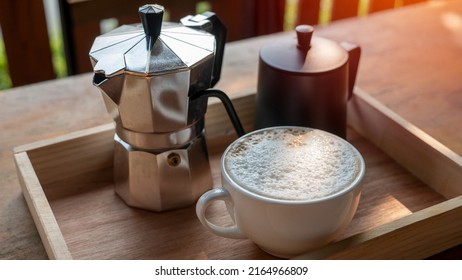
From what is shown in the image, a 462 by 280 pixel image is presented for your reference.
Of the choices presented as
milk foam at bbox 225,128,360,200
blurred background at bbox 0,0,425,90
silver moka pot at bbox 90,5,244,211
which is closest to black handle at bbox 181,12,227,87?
silver moka pot at bbox 90,5,244,211

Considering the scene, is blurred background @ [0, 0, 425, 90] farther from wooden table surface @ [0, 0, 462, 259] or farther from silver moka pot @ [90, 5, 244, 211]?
silver moka pot @ [90, 5, 244, 211]

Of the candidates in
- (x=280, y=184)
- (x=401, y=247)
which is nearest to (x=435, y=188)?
(x=401, y=247)

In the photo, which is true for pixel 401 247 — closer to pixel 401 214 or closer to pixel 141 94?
pixel 401 214

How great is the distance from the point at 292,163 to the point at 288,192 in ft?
0.15

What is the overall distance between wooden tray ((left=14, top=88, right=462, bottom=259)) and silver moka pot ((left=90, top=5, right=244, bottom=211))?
0.03m

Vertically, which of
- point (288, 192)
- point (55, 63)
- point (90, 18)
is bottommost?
point (55, 63)

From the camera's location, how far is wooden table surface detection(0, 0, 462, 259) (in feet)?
2.38

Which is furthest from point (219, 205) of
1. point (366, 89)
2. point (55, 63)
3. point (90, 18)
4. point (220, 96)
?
point (55, 63)

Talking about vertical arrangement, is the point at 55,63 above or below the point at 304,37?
below

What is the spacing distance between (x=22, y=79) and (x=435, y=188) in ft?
3.40

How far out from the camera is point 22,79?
142 cm

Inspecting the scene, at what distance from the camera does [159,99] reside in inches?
23.9

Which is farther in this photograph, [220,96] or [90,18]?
[90,18]

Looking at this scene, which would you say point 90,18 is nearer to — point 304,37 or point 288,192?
point 304,37
